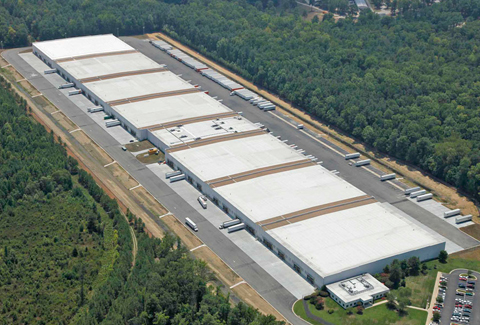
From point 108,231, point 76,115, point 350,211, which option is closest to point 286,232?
point 350,211

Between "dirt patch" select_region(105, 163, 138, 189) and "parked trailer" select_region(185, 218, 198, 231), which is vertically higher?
"parked trailer" select_region(185, 218, 198, 231)

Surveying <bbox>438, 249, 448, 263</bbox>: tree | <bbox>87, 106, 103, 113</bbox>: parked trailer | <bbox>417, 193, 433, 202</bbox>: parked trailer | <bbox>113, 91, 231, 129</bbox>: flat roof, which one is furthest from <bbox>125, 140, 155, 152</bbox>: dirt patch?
<bbox>438, 249, 448, 263</bbox>: tree

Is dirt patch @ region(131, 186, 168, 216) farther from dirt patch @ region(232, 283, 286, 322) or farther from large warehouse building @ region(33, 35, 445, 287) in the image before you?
dirt patch @ region(232, 283, 286, 322)

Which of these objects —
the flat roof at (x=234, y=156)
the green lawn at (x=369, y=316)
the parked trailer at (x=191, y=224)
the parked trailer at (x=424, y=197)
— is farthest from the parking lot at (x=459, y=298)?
the flat roof at (x=234, y=156)

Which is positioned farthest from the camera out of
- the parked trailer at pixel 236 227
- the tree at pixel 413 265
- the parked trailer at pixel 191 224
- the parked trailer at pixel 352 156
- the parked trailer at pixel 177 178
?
the parked trailer at pixel 352 156

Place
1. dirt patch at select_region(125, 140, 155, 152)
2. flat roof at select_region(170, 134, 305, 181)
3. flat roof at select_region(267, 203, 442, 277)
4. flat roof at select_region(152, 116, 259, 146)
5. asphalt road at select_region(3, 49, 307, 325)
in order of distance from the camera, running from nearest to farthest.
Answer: asphalt road at select_region(3, 49, 307, 325) < flat roof at select_region(267, 203, 442, 277) < flat roof at select_region(170, 134, 305, 181) < flat roof at select_region(152, 116, 259, 146) < dirt patch at select_region(125, 140, 155, 152)

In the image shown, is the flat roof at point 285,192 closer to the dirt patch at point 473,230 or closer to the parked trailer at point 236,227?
the parked trailer at point 236,227
